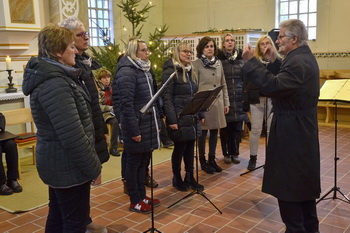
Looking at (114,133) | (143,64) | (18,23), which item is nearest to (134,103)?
(143,64)

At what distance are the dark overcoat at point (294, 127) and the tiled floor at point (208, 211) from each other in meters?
0.84

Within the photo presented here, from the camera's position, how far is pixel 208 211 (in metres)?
3.78

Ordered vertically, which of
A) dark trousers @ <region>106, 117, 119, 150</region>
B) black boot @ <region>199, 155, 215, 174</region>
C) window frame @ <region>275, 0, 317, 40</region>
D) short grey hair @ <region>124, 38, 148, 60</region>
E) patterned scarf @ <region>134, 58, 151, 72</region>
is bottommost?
black boot @ <region>199, 155, 215, 174</region>

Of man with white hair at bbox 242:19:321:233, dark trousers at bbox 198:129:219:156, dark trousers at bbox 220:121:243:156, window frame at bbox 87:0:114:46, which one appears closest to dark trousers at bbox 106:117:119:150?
dark trousers at bbox 198:129:219:156

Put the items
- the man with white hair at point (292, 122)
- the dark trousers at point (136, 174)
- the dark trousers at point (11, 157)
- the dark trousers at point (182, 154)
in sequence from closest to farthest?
1. the man with white hair at point (292, 122)
2. the dark trousers at point (136, 174)
3. the dark trousers at point (182, 154)
4. the dark trousers at point (11, 157)

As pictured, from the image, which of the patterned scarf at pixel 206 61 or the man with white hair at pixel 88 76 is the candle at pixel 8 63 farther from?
the man with white hair at pixel 88 76

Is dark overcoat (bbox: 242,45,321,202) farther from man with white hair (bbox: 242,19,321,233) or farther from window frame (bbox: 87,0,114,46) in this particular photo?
window frame (bbox: 87,0,114,46)

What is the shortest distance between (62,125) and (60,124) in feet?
0.04

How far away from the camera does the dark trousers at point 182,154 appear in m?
4.24

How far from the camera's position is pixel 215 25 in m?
11.1

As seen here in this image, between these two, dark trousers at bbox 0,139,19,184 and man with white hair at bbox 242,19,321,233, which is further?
dark trousers at bbox 0,139,19,184

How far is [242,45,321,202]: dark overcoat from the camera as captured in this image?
2.54m

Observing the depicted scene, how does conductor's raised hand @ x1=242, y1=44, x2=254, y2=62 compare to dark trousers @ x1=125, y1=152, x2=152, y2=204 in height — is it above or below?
above

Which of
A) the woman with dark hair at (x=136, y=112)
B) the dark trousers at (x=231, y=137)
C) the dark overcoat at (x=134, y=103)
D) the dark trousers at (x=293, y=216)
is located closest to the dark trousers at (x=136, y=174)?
the woman with dark hair at (x=136, y=112)
